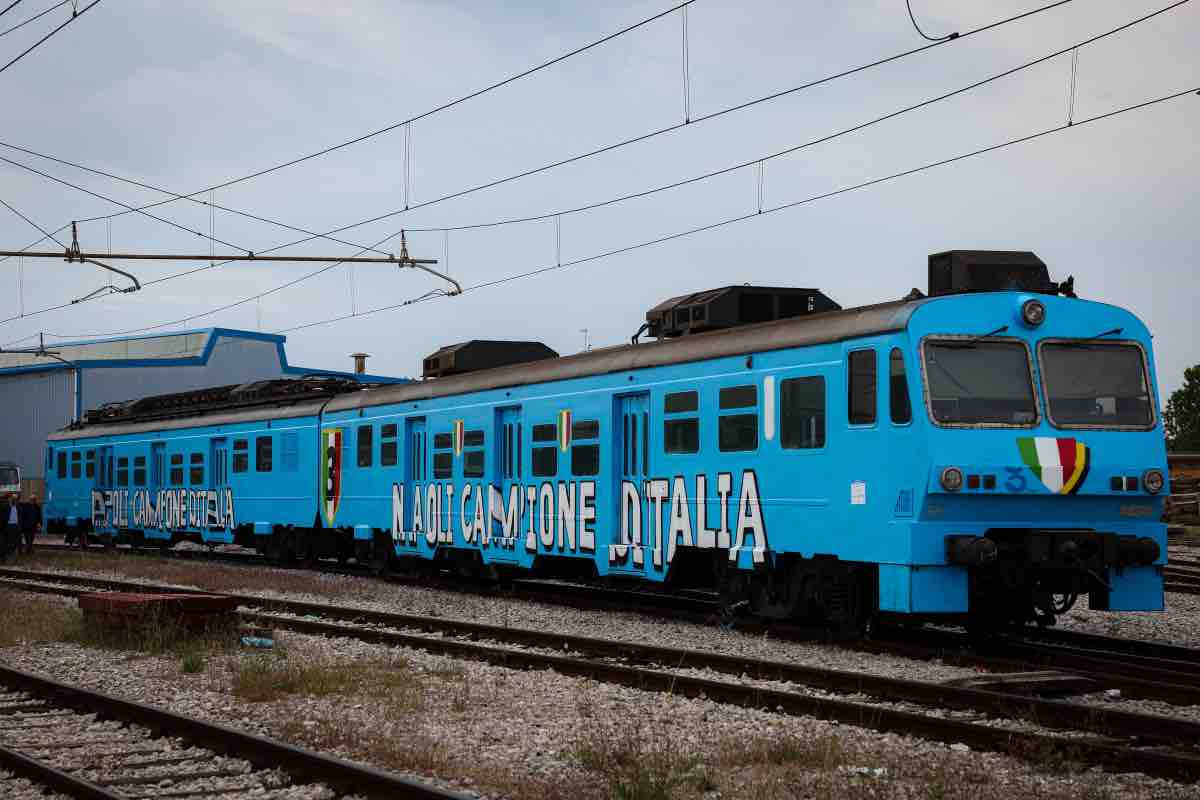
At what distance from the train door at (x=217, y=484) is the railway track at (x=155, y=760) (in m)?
19.9

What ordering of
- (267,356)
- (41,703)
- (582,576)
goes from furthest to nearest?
(267,356) < (582,576) < (41,703)

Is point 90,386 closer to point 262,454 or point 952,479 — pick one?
point 262,454

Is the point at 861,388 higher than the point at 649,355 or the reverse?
the reverse

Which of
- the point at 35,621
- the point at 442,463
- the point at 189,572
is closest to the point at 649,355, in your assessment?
the point at 442,463

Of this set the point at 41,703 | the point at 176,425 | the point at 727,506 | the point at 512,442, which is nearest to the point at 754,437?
the point at 727,506

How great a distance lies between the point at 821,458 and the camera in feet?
45.2

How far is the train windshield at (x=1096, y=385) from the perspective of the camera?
1307cm

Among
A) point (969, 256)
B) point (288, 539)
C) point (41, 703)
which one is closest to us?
point (41, 703)

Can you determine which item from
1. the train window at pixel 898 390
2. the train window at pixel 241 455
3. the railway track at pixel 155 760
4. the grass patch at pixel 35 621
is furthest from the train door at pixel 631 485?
the train window at pixel 241 455

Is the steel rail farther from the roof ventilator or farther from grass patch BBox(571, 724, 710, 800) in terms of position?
the roof ventilator

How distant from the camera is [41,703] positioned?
10.5 m

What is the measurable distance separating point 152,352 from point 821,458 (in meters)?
60.1

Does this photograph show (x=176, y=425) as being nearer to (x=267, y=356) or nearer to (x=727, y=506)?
(x=727, y=506)

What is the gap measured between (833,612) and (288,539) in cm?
1701
